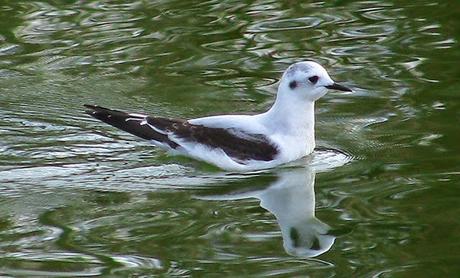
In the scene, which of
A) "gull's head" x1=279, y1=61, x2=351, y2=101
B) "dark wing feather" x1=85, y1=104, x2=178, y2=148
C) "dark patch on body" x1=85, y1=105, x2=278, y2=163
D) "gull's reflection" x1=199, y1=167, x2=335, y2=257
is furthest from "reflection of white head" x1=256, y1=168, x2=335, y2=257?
"dark wing feather" x1=85, y1=104, x2=178, y2=148

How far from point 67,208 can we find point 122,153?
3.86 ft

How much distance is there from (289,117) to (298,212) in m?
1.08

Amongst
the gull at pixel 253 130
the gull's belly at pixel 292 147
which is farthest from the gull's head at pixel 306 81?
the gull's belly at pixel 292 147

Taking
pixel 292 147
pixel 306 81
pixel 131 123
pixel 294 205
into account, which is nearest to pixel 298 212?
pixel 294 205

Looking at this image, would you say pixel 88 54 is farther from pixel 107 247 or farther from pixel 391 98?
pixel 107 247

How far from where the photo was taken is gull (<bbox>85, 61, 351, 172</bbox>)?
32.0 ft

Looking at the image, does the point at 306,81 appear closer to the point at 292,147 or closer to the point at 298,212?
the point at 292,147

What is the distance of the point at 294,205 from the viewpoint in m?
9.13

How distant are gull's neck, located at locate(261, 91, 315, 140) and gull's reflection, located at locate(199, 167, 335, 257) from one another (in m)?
0.27

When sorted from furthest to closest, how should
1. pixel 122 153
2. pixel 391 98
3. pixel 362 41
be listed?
pixel 362 41 < pixel 391 98 < pixel 122 153

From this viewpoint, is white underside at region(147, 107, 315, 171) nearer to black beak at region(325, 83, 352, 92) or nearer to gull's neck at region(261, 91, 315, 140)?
gull's neck at region(261, 91, 315, 140)

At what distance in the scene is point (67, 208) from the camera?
356 inches

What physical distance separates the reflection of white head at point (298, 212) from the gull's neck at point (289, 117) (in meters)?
0.28

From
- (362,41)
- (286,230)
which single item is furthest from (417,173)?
(362,41)
